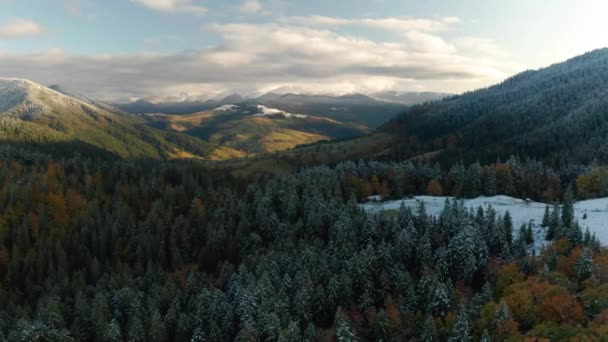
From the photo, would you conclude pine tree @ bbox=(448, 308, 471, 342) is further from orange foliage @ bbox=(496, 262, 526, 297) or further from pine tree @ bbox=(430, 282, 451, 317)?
orange foliage @ bbox=(496, 262, 526, 297)

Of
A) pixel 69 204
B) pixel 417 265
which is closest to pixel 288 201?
pixel 417 265

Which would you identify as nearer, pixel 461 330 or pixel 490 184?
pixel 461 330

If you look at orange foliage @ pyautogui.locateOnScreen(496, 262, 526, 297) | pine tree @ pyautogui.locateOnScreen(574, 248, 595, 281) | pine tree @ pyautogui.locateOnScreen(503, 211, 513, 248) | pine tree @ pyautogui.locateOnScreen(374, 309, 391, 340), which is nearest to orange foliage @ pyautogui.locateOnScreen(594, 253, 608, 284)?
A: pine tree @ pyautogui.locateOnScreen(574, 248, 595, 281)

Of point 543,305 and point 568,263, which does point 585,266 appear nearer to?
point 568,263

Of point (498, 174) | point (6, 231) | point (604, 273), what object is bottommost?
point (6, 231)

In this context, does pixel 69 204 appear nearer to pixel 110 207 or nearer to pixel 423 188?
pixel 110 207

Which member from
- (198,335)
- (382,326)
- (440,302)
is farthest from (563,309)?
(198,335)
